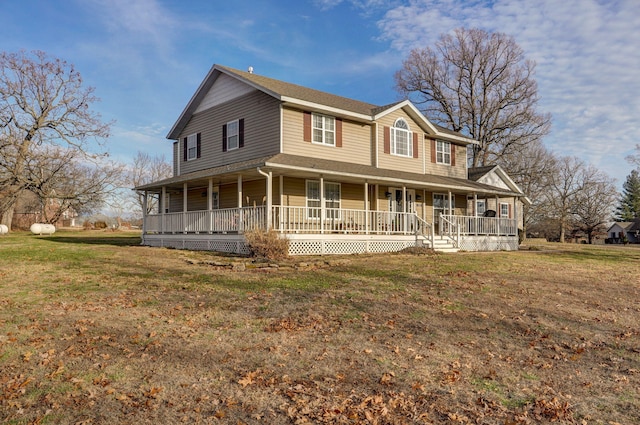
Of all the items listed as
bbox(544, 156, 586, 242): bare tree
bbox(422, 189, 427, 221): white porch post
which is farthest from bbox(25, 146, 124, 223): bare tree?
bbox(544, 156, 586, 242): bare tree

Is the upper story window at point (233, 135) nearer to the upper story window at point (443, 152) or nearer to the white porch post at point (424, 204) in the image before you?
the white porch post at point (424, 204)

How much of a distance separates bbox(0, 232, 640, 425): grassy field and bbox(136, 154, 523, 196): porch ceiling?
19.9 feet

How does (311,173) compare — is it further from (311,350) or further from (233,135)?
(311,350)

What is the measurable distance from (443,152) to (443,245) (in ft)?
22.8

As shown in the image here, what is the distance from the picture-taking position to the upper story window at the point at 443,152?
25.0 meters

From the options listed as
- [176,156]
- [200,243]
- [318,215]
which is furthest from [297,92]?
[176,156]

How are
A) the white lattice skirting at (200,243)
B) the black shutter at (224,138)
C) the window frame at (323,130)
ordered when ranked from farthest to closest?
1. the black shutter at (224,138)
2. the window frame at (323,130)
3. the white lattice skirting at (200,243)

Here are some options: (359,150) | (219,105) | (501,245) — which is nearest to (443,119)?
(501,245)

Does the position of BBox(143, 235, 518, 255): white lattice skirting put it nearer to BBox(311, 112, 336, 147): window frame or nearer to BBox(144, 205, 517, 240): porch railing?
BBox(144, 205, 517, 240): porch railing

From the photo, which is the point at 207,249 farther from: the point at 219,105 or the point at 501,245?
the point at 501,245

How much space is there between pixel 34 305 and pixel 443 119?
36528 millimetres

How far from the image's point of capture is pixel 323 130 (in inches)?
→ 778

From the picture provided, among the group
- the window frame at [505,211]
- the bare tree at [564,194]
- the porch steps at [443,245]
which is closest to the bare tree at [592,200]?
the bare tree at [564,194]

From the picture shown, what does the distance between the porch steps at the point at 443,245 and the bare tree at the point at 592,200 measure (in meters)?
48.1
